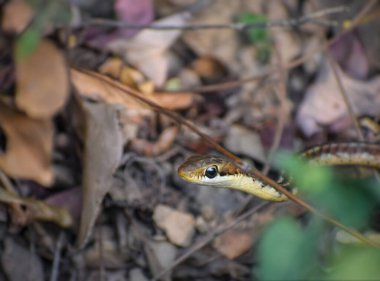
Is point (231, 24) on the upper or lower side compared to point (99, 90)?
upper

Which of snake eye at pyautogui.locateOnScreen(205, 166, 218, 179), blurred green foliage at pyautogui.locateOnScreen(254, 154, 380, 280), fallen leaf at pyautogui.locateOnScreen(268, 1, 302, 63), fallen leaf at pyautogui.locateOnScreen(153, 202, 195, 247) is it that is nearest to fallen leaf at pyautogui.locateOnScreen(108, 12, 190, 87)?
fallen leaf at pyautogui.locateOnScreen(268, 1, 302, 63)

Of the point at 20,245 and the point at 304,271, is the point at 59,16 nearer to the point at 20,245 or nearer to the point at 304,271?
the point at 20,245

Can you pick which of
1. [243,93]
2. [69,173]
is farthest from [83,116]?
[243,93]

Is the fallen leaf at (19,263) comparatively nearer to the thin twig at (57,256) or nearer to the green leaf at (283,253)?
the thin twig at (57,256)

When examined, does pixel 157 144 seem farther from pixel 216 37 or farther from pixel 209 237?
pixel 216 37

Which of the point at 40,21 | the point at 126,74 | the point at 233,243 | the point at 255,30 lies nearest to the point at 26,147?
the point at 40,21

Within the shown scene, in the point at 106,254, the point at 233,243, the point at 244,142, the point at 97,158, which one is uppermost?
the point at 97,158
